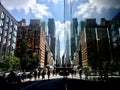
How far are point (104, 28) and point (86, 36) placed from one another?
1166 cm

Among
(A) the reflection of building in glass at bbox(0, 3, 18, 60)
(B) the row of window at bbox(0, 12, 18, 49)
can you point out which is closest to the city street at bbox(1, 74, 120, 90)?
(A) the reflection of building in glass at bbox(0, 3, 18, 60)

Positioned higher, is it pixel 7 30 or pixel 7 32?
pixel 7 30

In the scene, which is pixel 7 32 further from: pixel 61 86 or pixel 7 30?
pixel 61 86

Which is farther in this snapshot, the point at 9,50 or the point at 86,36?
the point at 86,36

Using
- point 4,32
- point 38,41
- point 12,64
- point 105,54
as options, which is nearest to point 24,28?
point 4,32

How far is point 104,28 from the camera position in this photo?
202 ft

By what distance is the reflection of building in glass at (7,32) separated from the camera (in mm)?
44719

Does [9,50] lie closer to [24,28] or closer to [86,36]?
[24,28]

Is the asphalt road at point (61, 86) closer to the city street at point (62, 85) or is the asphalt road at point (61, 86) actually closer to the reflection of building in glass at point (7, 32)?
the city street at point (62, 85)

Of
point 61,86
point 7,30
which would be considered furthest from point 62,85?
point 7,30

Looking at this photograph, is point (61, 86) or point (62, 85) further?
point (62, 85)

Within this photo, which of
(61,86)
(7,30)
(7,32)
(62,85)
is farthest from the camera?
(7,30)

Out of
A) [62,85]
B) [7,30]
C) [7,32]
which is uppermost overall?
[7,30]

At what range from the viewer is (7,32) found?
4772 cm
